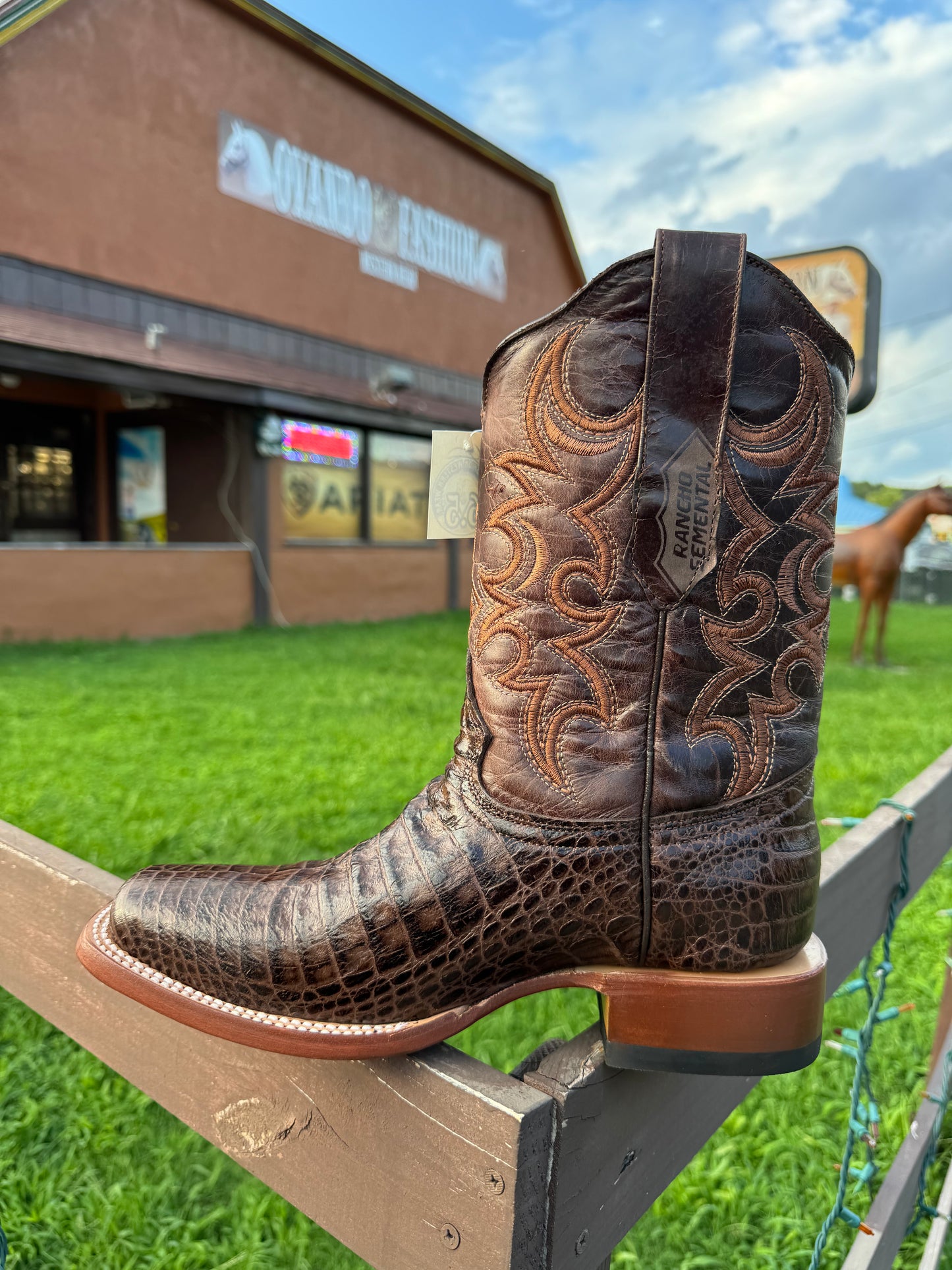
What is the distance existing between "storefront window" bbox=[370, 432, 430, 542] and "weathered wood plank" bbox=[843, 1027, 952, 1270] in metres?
9.36

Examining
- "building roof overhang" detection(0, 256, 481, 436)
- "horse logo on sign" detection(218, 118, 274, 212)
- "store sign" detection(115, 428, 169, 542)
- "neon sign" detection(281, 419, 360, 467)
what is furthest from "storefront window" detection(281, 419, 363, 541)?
"horse logo on sign" detection(218, 118, 274, 212)

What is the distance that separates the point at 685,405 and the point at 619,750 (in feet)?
0.82

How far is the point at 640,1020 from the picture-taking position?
25.0 inches

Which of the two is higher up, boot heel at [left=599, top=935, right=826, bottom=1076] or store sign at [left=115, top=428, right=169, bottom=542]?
store sign at [left=115, top=428, right=169, bottom=542]

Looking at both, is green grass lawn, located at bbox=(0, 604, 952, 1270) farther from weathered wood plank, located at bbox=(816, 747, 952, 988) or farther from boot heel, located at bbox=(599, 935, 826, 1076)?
boot heel, located at bbox=(599, 935, 826, 1076)

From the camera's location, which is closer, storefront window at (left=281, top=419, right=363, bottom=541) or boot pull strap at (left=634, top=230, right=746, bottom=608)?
boot pull strap at (left=634, top=230, right=746, bottom=608)

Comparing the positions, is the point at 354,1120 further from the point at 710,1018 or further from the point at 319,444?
the point at 319,444

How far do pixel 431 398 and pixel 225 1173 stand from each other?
10108 mm

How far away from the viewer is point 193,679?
18.1 feet

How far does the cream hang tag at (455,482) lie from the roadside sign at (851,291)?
6.54 ft

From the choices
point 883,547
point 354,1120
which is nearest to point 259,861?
point 354,1120

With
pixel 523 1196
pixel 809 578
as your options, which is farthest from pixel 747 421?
pixel 523 1196

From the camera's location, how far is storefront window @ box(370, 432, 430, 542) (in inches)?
408

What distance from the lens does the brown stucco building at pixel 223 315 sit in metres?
7.07
